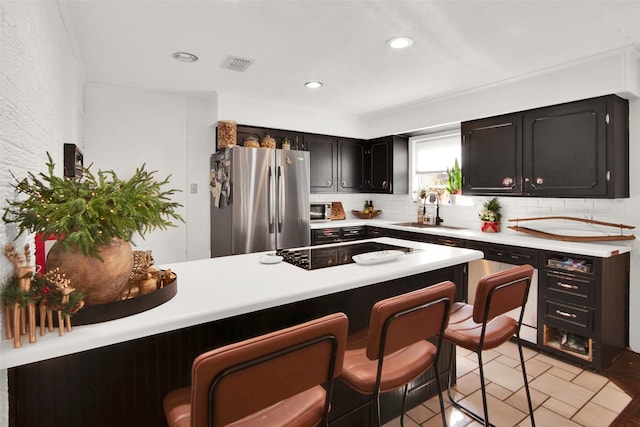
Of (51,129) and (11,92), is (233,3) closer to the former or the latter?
(51,129)

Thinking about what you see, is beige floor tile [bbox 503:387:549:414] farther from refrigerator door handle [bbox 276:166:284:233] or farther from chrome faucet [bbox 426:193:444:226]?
refrigerator door handle [bbox 276:166:284:233]

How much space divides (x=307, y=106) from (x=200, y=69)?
1652mm

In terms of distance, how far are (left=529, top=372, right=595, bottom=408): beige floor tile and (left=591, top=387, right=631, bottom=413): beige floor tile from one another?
5 cm

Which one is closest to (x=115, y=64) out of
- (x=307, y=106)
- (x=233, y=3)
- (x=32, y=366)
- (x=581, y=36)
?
(x=233, y=3)

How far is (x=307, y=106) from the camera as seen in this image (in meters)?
4.65

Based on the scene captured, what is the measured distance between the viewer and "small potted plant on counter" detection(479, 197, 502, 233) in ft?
12.9

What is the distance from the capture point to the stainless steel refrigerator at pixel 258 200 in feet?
12.5

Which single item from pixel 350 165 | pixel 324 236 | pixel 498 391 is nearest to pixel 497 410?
pixel 498 391

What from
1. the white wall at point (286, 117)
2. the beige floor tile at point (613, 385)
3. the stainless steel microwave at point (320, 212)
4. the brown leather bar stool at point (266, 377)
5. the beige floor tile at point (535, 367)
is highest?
the white wall at point (286, 117)

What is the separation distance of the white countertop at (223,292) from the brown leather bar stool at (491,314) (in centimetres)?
34

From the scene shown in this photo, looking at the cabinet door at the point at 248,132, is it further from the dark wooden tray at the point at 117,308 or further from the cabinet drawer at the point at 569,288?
the cabinet drawer at the point at 569,288

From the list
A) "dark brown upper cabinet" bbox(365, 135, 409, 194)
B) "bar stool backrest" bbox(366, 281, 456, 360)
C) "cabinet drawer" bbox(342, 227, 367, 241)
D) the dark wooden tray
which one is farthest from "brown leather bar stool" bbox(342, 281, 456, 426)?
"dark brown upper cabinet" bbox(365, 135, 409, 194)

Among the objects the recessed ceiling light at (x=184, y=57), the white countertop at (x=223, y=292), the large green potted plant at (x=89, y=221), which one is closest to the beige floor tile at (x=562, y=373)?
the white countertop at (x=223, y=292)

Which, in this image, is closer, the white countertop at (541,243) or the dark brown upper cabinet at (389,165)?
the white countertop at (541,243)
